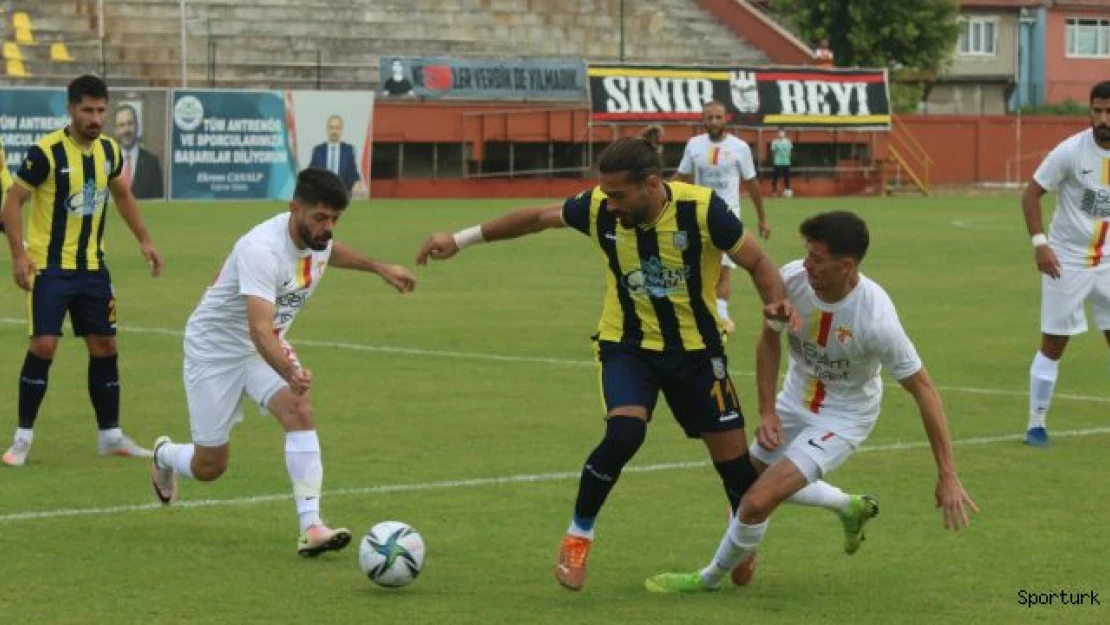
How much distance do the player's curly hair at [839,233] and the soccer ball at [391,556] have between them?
208 centimetres

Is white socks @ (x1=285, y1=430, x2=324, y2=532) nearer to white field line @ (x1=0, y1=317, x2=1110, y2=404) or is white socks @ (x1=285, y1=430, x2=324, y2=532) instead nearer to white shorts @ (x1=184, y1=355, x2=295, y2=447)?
white shorts @ (x1=184, y1=355, x2=295, y2=447)

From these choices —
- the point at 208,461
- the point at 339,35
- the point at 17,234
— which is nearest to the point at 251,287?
the point at 208,461

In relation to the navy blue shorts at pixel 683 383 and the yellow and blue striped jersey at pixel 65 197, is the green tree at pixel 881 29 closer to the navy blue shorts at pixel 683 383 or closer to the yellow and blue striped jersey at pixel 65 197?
the yellow and blue striped jersey at pixel 65 197

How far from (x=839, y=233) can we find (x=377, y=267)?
2606 mm

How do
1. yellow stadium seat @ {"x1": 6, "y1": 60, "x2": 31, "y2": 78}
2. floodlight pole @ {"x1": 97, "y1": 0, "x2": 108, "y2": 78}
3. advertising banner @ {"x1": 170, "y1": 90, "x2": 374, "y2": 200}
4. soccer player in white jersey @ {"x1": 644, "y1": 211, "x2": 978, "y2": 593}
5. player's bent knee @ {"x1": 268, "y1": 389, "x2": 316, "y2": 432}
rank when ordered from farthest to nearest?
1. floodlight pole @ {"x1": 97, "y1": 0, "x2": 108, "y2": 78}
2. yellow stadium seat @ {"x1": 6, "y1": 60, "x2": 31, "y2": 78}
3. advertising banner @ {"x1": 170, "y1": 90, "x2": 374, "y2": 200}
4. player's bent knee @ {"x1": 268, "y1": 389, "x2": 316, "y2": 432}
5. soccer player in white jersey @ {"x1": 644, "y1": 211, "x2": 978, "y2": 593}

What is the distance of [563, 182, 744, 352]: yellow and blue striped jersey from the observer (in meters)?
8.75

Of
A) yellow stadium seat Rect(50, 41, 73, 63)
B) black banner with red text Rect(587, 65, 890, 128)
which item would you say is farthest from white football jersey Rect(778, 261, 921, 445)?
black banner with red text Rect(587, 65, 890, 128)

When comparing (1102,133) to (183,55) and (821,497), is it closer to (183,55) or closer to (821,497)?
(821,497)

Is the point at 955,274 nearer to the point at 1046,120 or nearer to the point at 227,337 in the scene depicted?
the point at 227,337

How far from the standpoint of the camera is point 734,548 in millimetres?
8625

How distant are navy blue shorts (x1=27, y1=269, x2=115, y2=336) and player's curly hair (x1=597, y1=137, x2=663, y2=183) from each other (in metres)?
5.04

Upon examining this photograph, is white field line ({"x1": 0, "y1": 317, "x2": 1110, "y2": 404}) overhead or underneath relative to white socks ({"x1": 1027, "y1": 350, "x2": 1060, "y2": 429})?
underneath

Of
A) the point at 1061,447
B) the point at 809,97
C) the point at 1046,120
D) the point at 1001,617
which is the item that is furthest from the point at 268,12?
the point at 1001,617

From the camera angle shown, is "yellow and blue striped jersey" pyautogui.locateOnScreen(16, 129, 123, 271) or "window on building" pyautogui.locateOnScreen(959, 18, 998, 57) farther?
"window on building" pyautogui.locateOnScreen(959, 18, 998, 57)
